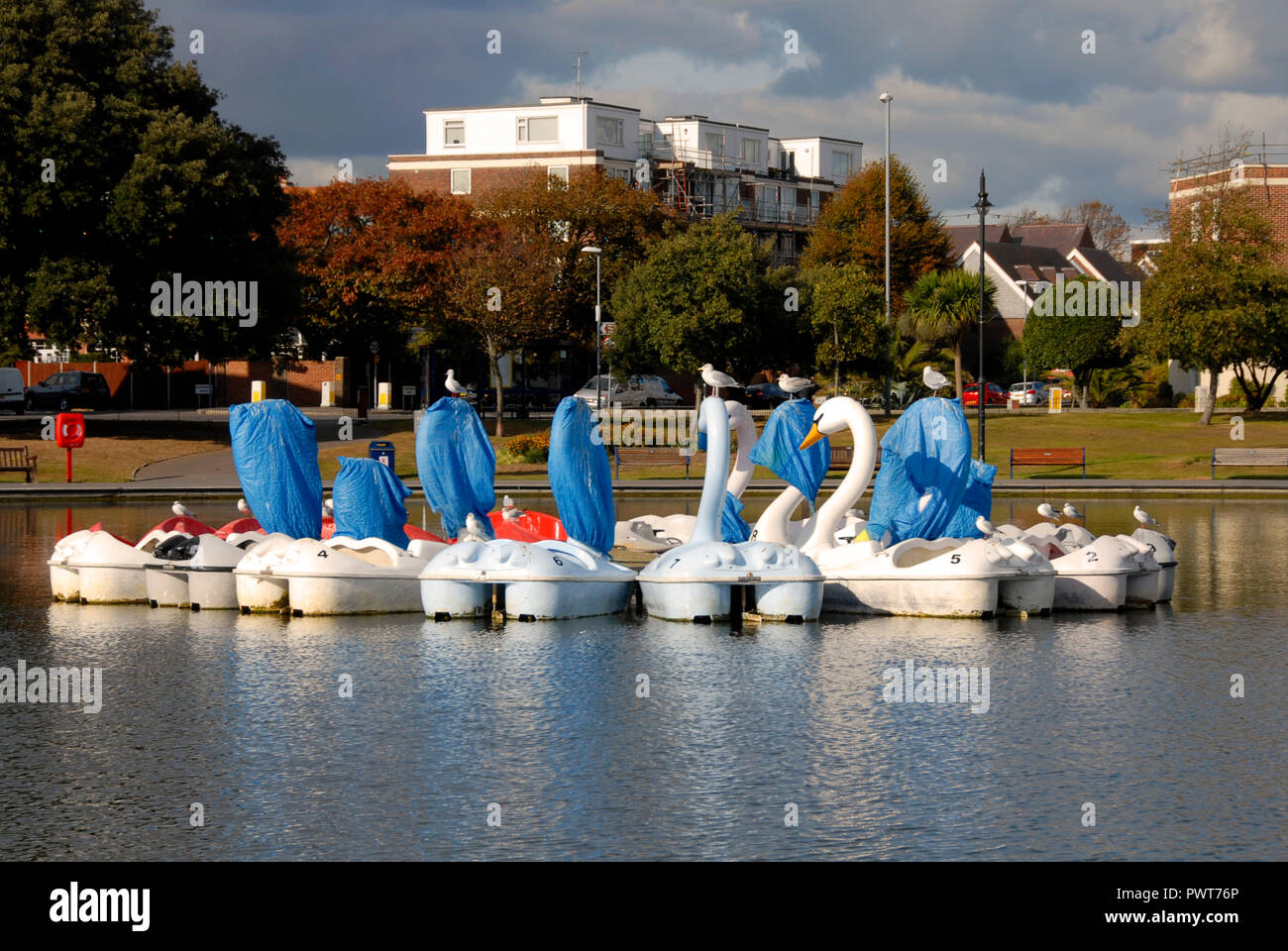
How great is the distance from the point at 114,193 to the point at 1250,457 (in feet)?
103

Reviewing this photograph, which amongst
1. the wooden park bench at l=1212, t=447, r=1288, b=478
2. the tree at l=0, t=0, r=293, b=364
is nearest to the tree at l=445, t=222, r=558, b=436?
the tree at l=0, t=0, r=293, b=364

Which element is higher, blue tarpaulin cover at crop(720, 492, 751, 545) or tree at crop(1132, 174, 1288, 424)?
tree at crop(1132, 174, 1288, 424)

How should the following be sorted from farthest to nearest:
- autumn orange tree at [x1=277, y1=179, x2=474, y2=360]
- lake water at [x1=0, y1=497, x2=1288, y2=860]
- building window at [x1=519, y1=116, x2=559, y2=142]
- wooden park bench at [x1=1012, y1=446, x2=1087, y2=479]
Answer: building window at [x1=519, y1=116, x2=559, y2=142], autumn orange tree at [x1=277, y1=179, x2=474, y2=360], wooden park bench at [x1=1012, y1=446, x2=1087, y2=479], lake water at [x1=0, y1=497, x2=1288, y2=860]

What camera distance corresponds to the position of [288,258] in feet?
157

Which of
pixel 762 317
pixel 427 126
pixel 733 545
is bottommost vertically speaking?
pixel 733 545

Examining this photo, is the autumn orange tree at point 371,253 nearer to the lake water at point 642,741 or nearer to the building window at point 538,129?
the building window at point 538,129

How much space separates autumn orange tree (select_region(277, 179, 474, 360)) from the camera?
60438 mm

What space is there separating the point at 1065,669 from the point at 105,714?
8975 mm

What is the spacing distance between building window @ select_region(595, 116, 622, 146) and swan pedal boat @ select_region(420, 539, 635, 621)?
2598 inches

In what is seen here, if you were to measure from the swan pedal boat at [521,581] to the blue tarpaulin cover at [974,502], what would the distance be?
452cm

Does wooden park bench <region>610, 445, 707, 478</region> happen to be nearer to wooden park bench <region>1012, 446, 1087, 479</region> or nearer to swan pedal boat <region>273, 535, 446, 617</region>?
wooden park bench <region>1012, 446, 1087, 479</region>

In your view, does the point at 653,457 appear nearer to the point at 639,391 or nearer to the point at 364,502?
the point at 639,391
